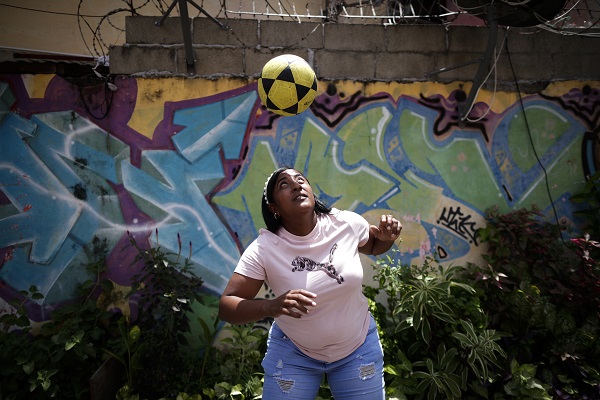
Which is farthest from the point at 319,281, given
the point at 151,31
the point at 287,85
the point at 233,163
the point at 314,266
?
the point at 151,31

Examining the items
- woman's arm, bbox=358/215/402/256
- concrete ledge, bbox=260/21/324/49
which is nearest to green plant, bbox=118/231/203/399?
woman's arm, bbox=358/215/402/256

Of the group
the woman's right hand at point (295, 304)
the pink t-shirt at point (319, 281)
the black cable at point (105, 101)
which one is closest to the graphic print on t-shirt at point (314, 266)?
the pink t-shirt at point (319, 281)

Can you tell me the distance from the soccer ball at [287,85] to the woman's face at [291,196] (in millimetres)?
808

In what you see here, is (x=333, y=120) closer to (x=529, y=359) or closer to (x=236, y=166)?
(x=236, y=166)

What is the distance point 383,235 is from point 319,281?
45cm

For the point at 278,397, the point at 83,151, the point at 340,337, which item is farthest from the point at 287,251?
the point at 83,151

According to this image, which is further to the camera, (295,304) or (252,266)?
(252,266)

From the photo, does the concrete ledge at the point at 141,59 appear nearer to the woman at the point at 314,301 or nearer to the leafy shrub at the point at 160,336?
the leafy shrub at the point at 160,336

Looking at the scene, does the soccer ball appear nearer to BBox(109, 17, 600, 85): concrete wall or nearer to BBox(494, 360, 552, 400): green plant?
BBox(109, 17, 600, 85): concrete wall

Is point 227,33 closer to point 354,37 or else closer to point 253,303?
point 354,37

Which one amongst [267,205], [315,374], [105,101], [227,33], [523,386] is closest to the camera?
[315,374]

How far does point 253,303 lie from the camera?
2.33 meters

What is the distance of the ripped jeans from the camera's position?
8.13 ft

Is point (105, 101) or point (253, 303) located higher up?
point (105, 101)
